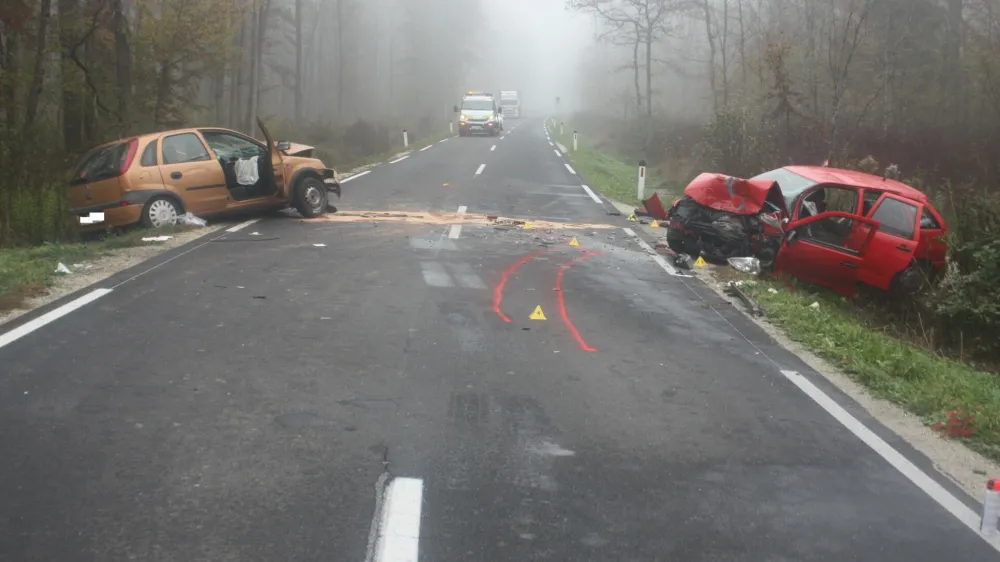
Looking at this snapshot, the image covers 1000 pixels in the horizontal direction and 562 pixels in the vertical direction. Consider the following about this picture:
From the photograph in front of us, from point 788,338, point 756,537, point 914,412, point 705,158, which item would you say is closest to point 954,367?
point 788,338

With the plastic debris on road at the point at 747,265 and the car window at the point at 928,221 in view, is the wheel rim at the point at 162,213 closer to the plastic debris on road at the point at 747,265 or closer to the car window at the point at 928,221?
the plastic debris on road at the point at 747,265

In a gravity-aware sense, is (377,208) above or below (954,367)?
above

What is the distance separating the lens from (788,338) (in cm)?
825

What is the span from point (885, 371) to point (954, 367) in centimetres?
159

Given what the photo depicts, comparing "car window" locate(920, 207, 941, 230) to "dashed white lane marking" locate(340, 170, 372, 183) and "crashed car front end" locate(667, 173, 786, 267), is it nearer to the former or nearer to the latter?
"crashed car front end" locate(667, 173, 786, 267)

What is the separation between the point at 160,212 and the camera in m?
12.5

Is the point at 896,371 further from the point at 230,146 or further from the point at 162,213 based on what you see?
the point at 230,146

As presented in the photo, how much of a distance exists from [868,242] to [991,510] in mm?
7558

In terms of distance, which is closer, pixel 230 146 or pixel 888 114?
pixel 230 146

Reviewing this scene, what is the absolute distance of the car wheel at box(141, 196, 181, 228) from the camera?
1223cm

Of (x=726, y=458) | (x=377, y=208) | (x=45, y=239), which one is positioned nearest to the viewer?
(x=726, y=458)

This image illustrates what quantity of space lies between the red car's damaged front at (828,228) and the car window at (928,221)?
0.02 meters

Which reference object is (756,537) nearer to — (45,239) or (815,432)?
(815,432)

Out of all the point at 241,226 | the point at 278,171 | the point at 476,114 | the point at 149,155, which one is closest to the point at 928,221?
the point at 278,171
